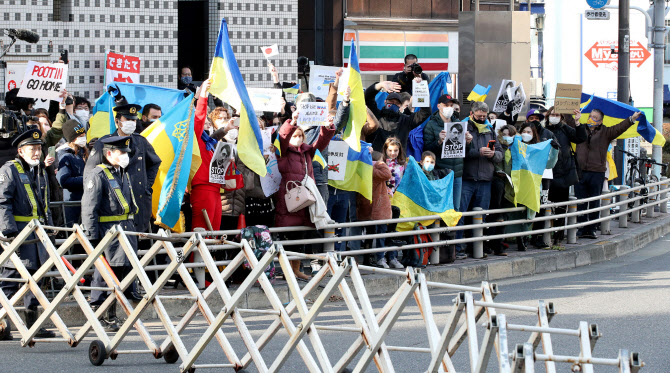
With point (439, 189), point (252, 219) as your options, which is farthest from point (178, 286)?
point (439, 189)

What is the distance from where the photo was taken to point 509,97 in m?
16.0

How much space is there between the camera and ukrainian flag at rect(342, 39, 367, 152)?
12.1 meters

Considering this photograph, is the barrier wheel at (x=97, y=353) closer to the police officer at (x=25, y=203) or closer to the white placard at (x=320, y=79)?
the police officer at (x=25, y=203)

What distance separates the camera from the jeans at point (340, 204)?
12.4 metres

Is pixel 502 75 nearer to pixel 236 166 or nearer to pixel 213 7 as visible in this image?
pixel 213 7

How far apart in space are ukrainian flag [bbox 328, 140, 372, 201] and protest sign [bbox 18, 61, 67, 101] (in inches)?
142

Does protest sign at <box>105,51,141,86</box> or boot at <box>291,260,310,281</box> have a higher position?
protest sign at <box>105,51,141,86</box>

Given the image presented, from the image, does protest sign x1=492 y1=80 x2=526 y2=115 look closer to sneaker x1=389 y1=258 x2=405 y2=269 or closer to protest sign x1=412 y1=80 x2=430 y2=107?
protest sign x1=412 y1=80 x2=430 y2=107

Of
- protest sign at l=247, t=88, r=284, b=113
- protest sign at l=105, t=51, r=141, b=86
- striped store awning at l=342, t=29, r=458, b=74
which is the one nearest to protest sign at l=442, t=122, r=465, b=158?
protest sign at l=247, t=88, r=284, b=113

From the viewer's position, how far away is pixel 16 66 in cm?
1553

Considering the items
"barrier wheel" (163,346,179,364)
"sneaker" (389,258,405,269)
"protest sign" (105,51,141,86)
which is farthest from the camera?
"protest sign" (105,51,141,86)

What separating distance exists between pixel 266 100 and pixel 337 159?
3.58ft

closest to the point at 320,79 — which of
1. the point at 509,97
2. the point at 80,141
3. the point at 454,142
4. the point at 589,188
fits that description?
the point at 454,142

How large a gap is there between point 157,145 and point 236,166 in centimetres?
93
